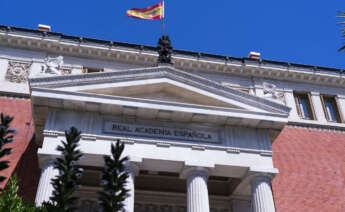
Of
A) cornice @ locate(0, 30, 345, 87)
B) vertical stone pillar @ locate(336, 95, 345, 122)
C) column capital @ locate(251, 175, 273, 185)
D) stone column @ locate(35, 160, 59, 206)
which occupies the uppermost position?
cornice @ locate(0, 30, 345, 87)

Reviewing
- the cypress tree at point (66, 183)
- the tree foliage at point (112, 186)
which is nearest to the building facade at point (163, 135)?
the cypress tree at point (66, 183)

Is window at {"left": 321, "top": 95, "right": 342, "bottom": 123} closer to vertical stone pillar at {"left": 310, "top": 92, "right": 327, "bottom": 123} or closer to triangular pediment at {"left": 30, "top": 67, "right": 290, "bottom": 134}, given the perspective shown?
vertical stone pillar at {"left": 310, "top": 92, "right": 327, "bottom": 123}

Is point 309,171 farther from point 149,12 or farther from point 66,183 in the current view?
point 66,183

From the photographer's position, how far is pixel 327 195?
2173cm

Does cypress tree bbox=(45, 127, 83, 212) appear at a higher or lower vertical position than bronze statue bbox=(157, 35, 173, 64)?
lower

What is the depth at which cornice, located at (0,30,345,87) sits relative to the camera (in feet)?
76.6

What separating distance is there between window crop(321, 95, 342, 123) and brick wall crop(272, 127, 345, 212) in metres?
1.29

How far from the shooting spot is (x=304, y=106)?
1022 inches

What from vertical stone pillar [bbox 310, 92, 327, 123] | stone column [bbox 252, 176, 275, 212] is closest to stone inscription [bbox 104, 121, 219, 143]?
stone column [bbox 252, 176, 275, 212]

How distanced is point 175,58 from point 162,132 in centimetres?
856

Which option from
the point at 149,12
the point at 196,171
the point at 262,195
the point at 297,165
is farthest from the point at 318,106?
the point at 196,171

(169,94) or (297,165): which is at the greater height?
(169,94)

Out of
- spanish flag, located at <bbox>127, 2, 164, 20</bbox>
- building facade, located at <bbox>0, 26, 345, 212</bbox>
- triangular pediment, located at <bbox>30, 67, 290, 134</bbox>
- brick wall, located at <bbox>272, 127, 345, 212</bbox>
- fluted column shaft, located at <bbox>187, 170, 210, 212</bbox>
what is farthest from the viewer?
spanish flag, located at <bbox>127, 2, 164, 20</bbox>

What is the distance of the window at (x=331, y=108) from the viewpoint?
84.9 ft
